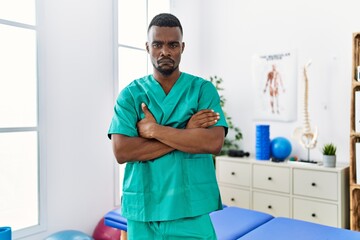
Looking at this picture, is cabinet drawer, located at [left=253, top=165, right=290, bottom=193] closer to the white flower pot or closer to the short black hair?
the white flower pot

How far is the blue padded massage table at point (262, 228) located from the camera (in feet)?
5.48

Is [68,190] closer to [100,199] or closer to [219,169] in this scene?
[100,199]

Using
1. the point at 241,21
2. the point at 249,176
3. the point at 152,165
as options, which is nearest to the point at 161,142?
the point at 152,165

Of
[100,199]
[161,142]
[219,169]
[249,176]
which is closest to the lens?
[161,142]

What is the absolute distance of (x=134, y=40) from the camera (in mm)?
3117

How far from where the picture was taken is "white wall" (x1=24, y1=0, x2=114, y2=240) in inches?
93.4

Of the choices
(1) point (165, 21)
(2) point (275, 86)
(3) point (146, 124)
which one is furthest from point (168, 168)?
(2) point (275, 86)

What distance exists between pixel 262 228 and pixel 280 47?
6.33ft

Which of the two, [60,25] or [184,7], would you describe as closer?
[60,25]

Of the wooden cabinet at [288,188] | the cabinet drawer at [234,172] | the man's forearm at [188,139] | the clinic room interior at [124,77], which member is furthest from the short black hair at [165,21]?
the cabinet drawer at [234,172]

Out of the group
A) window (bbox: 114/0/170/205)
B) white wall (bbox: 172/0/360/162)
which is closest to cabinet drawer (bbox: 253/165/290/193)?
white wall (bbox: 172/0/360/162)

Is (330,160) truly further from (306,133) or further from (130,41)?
(130,41)

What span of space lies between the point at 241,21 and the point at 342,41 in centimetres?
101

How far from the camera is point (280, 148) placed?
2.91 meters
